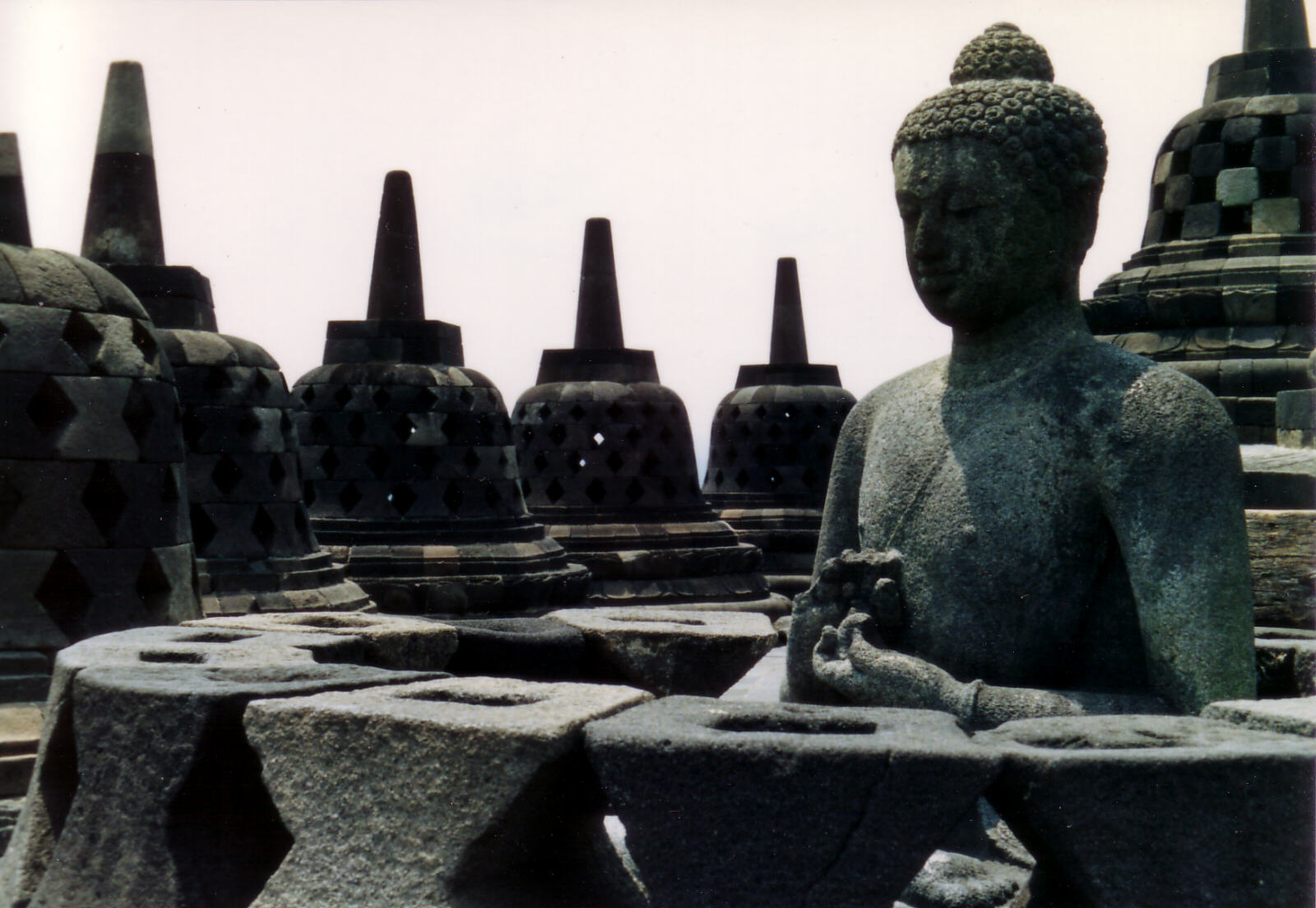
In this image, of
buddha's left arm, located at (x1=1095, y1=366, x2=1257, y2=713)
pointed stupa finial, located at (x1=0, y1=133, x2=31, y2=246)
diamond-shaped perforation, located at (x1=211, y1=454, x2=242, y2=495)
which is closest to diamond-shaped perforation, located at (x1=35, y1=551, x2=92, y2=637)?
pointed stupa finial, located at (x1=0, y1=133, x2=31, y2=246)

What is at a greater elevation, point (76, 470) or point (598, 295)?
point (598, 295)

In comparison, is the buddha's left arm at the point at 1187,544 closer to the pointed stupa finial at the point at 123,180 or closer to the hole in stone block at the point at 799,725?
the hole in stone block at the point at 799,725

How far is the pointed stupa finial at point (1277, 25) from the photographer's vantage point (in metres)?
Answer: 6.93

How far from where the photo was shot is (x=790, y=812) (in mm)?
2312

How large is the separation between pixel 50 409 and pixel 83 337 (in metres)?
0.31

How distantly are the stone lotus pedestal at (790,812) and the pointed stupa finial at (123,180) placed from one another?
5540mm

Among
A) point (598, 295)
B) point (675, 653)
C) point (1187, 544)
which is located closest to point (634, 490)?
point (598, 295)

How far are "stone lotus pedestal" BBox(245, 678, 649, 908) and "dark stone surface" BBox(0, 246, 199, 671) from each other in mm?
2306

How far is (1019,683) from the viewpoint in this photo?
10.0ft

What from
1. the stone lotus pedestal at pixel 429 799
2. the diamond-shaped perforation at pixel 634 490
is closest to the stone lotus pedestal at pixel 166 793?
the stone lotus pedestal at pixel 429 799

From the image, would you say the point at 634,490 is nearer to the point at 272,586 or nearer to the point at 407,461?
the point at 407,461

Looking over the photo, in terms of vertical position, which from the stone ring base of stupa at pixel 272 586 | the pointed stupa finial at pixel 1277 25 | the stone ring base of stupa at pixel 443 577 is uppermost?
the pointed stupa finial at pixel 1277 25

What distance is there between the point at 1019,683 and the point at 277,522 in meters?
5.12

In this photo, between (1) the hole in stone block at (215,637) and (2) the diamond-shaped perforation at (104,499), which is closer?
(1) the hole in stone block at (215,637)
